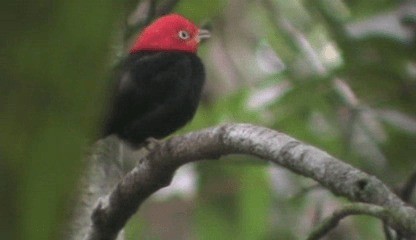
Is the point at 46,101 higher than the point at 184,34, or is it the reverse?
the point at 184,34

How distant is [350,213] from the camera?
4.49 feet

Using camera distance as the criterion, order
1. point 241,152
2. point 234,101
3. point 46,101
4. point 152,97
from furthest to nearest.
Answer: point 152,97 < point 234,101 < point 241,152 < point 46,101

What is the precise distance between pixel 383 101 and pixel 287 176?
26.2 inches

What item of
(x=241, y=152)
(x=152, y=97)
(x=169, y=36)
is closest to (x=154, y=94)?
(x=152, y=97)

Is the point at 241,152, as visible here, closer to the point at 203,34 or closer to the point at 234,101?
the point at 234,101

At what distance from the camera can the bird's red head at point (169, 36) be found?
13.5 feet

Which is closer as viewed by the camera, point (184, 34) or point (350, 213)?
point (350, 213)

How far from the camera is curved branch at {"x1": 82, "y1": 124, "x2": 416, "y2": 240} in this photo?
117 centimetres

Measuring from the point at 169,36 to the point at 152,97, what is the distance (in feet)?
2.36

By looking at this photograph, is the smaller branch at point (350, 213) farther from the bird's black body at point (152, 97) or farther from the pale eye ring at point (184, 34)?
the pale eye ring at point (184, 34)

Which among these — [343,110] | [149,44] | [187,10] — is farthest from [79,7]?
[149,44]

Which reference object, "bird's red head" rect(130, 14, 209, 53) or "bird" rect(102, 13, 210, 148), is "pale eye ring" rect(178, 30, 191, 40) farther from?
"bird" rect(102, 13, 210, 148)

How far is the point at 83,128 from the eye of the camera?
40 centimetres

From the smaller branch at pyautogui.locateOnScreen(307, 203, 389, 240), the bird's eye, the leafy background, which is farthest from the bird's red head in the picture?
the smaller branch at pyautogui.locateOnScreen(307, 203, 389, 240)
